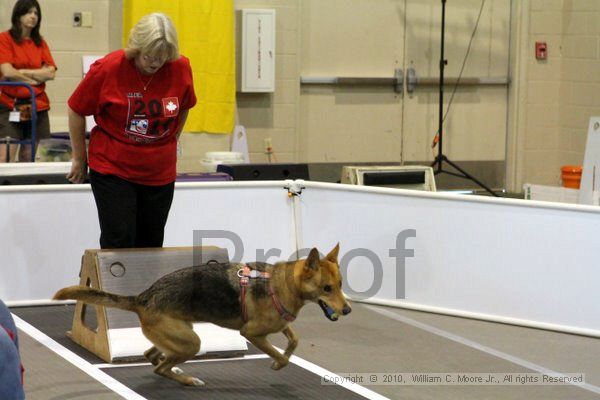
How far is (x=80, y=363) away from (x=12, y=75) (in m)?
3.66

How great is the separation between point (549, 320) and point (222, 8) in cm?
490

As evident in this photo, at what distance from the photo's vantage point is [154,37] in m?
4.10

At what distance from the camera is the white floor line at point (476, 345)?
4.31 meters

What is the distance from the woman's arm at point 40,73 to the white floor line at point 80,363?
2884mm

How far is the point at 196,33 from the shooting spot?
8906 millimetres

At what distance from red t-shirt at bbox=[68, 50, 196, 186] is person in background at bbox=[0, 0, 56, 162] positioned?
309 centimetres

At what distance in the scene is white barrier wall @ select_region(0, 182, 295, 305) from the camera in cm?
530

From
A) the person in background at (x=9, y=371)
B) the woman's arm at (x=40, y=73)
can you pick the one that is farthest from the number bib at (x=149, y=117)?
the woman's arm at (x=40, y=73)

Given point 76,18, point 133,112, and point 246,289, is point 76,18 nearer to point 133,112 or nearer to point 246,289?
point 133,112

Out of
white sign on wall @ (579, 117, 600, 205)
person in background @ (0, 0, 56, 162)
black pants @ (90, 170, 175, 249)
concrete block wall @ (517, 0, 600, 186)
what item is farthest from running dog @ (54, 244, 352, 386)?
concrete block wall @ (517, 0, 600, 186)

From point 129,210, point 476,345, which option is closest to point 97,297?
point 129,210

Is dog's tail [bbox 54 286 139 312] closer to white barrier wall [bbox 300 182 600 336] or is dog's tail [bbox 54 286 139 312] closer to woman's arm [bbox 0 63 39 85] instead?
white barrier wall [bbox 300 182 600 336]

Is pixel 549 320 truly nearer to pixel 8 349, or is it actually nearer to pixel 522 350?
pixel 522 350

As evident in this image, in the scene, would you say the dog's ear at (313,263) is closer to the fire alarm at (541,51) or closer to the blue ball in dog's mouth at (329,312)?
the blue ball in dog's mouth at (329,312)
